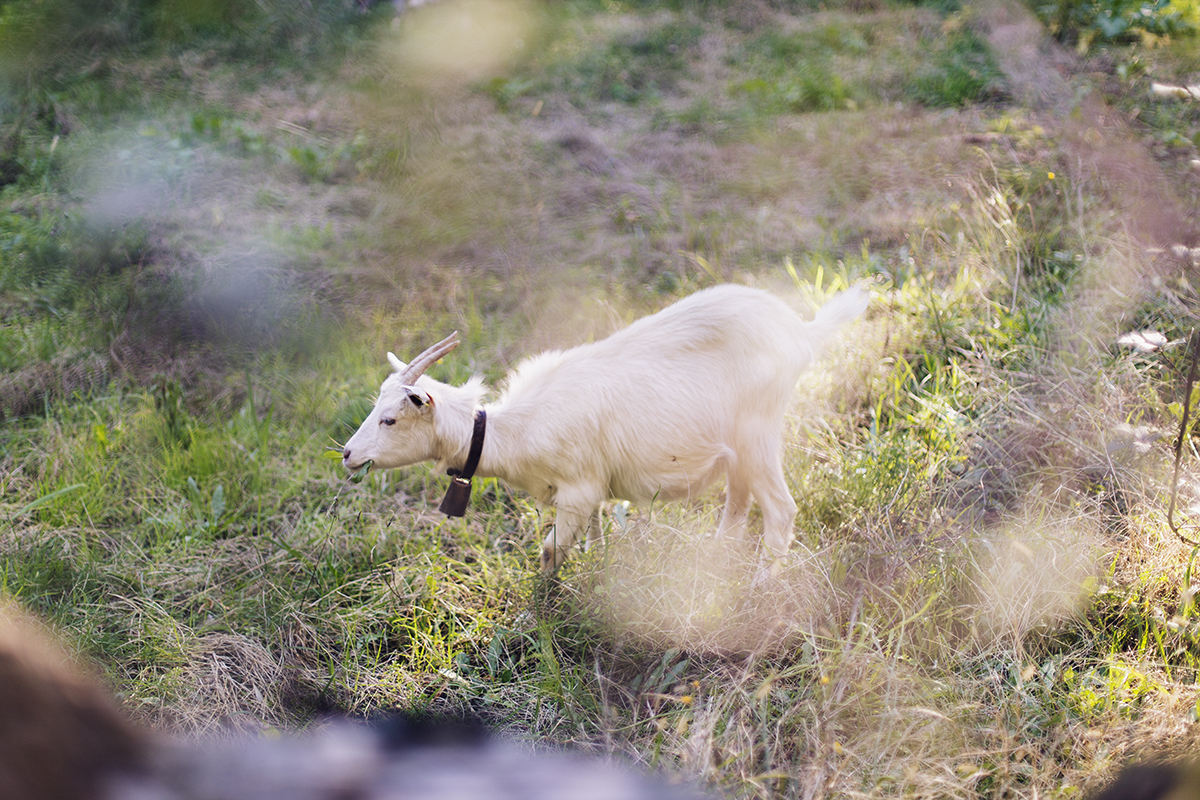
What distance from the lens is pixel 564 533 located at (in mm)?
3213

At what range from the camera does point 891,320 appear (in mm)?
4445

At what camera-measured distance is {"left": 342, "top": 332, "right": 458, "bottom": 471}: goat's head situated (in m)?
3.02

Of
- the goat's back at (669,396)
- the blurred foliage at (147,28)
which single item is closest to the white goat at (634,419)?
the goat's back at (669,396)

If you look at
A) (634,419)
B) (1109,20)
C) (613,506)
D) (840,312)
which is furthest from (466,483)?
(1109,20)

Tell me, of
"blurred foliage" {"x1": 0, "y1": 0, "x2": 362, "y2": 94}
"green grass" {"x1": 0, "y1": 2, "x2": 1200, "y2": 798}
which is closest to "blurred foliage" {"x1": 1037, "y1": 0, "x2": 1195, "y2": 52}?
"green grass" {"x1": 0, "y1": 2, "x2": 1200, "y2": 798}

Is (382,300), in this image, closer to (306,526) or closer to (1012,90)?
(306,526)

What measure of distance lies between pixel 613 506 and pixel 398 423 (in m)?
1.23

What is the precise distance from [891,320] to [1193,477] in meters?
1.70

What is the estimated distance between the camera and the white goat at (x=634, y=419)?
315 cm

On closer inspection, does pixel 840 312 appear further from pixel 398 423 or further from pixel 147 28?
pixel 147 28

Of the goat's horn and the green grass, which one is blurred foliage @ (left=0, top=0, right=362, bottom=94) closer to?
the green grass

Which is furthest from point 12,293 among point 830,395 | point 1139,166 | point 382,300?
point 1139,166

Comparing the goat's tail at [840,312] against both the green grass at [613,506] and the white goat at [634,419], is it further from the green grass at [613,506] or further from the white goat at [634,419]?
the green grass at [613,506]

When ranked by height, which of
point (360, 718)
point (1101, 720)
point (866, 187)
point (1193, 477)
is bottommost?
point (360, 718)
